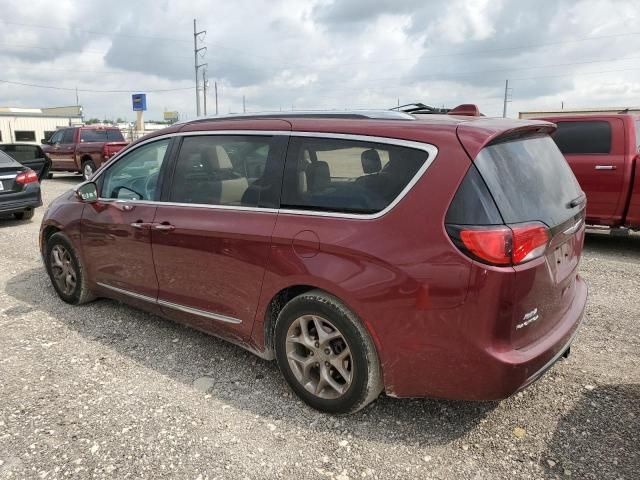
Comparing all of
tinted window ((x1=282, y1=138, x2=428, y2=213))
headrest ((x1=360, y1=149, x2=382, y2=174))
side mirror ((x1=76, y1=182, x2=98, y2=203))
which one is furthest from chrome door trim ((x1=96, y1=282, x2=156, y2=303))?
headrest ((x1=360, y1=149, x2=382, y2=174))

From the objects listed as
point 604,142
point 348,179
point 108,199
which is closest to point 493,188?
point 348,179

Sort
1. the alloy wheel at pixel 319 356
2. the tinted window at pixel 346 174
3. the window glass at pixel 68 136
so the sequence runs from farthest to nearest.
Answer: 1. the window glass at pixel 68 136
2. the alloy wheel at pixel 319 356
3. the tinted window at pixel 346 174

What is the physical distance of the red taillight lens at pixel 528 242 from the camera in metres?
2.40

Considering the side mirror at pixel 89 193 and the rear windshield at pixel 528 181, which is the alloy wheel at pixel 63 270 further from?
the rear windshield at pixel 528 181

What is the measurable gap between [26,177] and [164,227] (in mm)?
7350

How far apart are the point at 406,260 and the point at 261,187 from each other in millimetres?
1127

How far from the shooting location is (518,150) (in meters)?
2.76

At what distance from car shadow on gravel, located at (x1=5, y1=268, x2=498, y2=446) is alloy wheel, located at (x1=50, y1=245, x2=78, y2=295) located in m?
0.19

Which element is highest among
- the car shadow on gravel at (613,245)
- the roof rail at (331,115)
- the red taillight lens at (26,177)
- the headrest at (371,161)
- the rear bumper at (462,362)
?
the roof rail at (331,115)

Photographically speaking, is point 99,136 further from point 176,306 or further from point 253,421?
point 253,421

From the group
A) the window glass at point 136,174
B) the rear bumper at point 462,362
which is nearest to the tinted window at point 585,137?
the rear bumper at point 462,362

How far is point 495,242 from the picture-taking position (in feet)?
7.79

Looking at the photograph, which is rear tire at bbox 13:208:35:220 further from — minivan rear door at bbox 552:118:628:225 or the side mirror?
minivan rear door at bbox 552:118:628:225

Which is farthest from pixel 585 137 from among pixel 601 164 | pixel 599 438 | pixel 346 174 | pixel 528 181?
pixel 346 174
